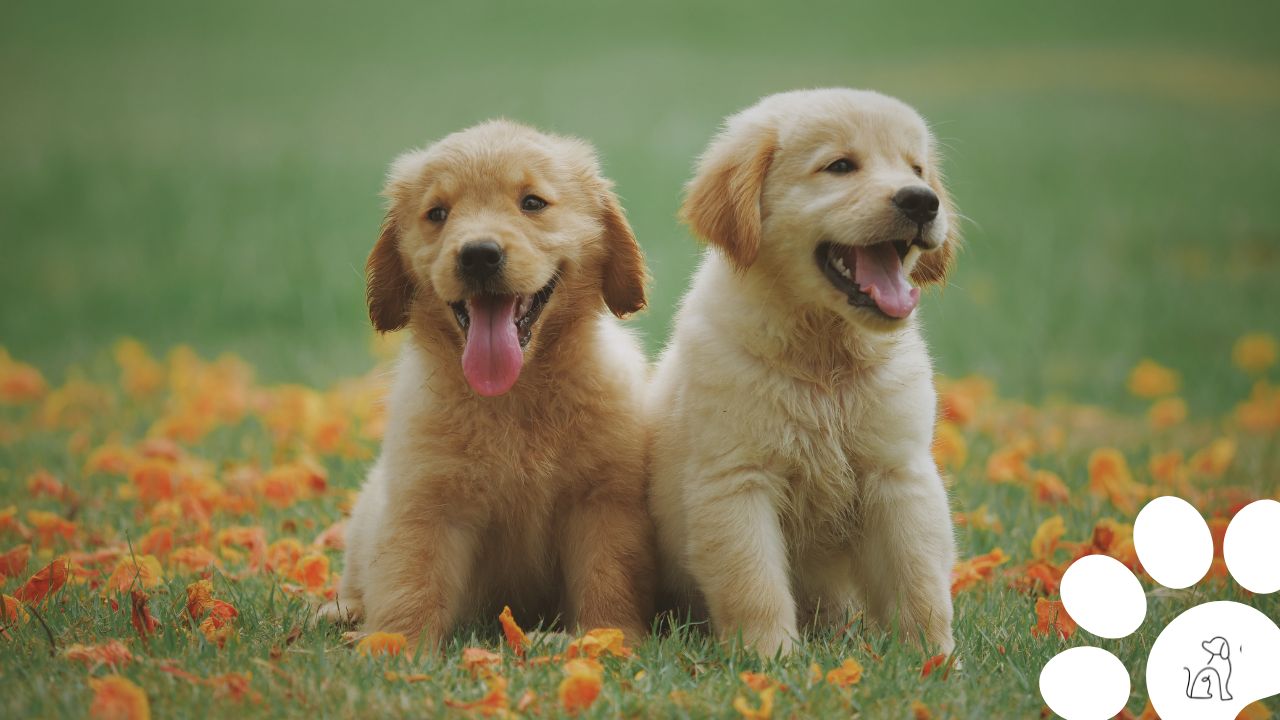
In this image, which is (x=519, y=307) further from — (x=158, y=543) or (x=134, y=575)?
(x=158, y=543)

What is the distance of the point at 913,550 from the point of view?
3.20 m

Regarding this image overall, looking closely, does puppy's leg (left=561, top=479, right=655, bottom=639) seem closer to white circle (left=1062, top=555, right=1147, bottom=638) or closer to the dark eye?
the dark eye

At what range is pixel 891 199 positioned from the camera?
122 inches

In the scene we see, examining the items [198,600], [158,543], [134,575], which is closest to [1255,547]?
[198,600]

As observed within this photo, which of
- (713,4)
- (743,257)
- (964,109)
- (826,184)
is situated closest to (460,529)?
(743,257)

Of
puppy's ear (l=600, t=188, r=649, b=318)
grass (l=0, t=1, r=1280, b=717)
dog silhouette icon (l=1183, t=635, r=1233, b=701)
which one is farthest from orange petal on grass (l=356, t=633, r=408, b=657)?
dog silhouette icon (l=1183, t=635, r=1233, b=701)

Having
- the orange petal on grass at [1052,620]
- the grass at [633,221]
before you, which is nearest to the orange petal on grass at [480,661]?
the grass at [633,221]

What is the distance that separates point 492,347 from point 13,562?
1.66 metres

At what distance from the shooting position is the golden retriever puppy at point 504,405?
3.29 metres

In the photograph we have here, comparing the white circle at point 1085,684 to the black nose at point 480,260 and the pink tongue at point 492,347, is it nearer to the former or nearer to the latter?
the pink tongue at point 492,347

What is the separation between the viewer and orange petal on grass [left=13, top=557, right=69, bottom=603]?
3348 mm

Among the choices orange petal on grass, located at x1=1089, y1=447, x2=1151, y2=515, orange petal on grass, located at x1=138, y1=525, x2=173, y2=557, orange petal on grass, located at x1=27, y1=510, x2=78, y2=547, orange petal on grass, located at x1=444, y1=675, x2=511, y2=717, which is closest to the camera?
orange petal on grass, located at x1=444, y1=675, x2=511, y2=717

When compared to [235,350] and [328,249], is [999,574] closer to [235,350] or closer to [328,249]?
[235,350]

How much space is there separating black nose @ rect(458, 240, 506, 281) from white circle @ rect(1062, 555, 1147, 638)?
1.71m
